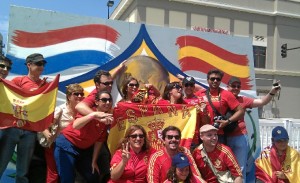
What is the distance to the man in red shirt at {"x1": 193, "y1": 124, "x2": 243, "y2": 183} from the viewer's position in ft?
14.8

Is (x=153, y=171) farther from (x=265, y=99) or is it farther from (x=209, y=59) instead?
(x=209, y=59)

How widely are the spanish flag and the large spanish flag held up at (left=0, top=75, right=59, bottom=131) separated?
10.2ft

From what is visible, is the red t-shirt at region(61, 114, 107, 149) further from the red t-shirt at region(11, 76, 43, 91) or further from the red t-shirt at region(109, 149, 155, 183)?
the red t-shirt at region(11, 76, 43, 91)

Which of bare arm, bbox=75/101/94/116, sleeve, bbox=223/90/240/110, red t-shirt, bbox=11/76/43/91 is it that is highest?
red t-shirt, bbox=11/76/43/91

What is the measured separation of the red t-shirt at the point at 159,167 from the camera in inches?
165

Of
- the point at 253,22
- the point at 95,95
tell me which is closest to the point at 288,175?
the point at 95,95

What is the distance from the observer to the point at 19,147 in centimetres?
456

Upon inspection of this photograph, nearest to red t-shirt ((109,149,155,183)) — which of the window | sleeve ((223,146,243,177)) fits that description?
sleeve ((223,146,243,177))

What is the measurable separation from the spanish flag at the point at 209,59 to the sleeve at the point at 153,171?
3170mm

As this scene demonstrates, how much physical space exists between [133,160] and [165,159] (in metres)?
0.40

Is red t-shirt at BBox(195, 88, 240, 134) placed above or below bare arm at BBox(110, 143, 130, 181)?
above

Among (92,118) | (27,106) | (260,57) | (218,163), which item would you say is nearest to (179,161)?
(218,163)

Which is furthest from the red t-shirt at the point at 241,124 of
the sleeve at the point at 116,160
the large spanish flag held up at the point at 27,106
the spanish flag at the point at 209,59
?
the large spanish flag held up at the point at 27,106

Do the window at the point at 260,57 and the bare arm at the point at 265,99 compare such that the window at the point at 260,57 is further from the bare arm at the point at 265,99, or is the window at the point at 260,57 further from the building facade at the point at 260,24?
the bare arm at the point at 265,99
